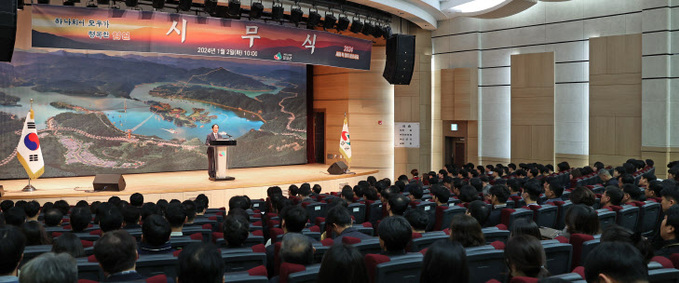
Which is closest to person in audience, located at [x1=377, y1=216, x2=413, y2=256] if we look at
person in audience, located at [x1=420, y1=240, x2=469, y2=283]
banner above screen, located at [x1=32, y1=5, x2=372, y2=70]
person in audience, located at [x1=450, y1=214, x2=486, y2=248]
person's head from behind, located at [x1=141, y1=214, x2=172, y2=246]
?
person in audience, located at [x1=450, y1=214, x2=486, y2=248]

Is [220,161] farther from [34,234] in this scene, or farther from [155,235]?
[155,235]

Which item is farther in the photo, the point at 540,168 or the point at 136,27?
the point at 540,168

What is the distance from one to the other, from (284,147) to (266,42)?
5036mm

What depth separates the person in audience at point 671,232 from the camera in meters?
3.21

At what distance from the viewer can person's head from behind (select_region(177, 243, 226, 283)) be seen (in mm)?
2174

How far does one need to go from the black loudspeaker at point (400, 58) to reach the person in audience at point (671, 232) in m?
9.01

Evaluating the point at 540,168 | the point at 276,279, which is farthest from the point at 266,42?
the point at 276,279

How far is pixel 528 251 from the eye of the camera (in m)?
2.33

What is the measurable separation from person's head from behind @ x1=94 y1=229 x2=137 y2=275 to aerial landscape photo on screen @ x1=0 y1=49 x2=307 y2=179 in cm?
1043

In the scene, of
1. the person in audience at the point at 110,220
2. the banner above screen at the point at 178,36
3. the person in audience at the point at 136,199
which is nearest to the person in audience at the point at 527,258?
the person in audience at the point at 110,220

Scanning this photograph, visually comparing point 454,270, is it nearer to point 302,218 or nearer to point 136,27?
point 302,218

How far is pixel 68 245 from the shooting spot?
315 cm

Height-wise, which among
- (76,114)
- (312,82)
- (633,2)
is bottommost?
(76,114)

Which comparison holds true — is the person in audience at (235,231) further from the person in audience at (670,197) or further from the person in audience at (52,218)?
the person in audience at (670,197)
